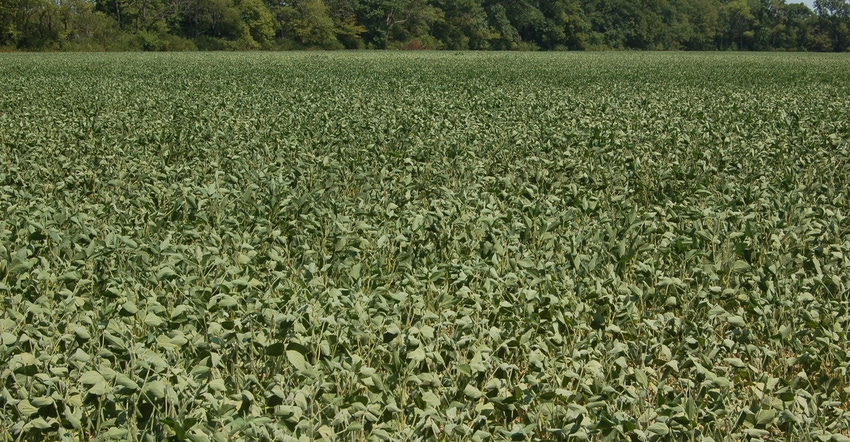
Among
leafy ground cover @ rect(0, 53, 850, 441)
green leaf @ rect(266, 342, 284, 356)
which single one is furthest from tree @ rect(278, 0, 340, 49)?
green leaf @ rect(266, 342, 284, 356)

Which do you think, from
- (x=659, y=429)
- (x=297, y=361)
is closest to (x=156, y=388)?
(x=297, y=361)

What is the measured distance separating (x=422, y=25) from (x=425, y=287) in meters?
85.9

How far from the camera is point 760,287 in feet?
16.4

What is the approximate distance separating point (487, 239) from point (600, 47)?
337ft

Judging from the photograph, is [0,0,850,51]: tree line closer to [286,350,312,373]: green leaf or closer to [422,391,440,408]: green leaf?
[286,350,312,373]: green leaf

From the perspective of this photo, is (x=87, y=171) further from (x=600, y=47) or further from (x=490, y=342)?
(x=600, y=47)

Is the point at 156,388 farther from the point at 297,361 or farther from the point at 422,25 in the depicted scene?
the point at 422,25

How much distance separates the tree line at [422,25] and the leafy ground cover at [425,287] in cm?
5816

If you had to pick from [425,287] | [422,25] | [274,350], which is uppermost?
[422,25]

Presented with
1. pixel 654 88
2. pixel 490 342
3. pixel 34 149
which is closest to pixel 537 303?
pixel 490 342

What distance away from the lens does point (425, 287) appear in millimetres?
4914

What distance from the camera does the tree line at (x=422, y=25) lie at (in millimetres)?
63688

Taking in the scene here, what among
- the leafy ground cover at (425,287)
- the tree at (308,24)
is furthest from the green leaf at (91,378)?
the tree at (308,24)

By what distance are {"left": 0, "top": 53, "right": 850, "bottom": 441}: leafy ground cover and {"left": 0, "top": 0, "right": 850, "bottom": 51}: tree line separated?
58.2m
